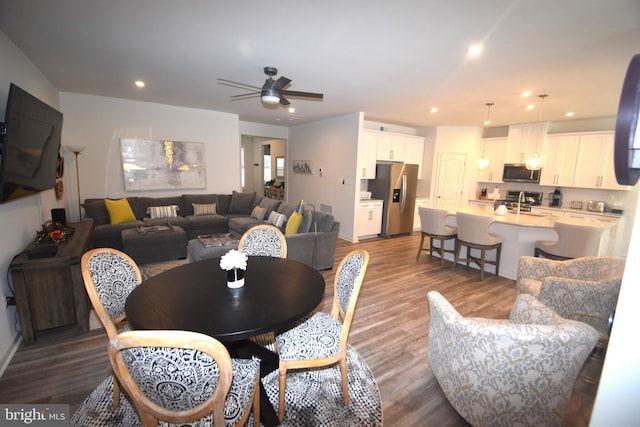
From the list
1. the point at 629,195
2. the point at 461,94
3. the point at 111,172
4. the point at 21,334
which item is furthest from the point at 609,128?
the point at 111,172

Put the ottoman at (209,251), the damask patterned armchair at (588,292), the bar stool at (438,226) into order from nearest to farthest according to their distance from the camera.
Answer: the damask patterned armchair at (588,292)
the ottoman at (209,251)
the bar stool at (438,226)

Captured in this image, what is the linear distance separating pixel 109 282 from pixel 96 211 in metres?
3.88

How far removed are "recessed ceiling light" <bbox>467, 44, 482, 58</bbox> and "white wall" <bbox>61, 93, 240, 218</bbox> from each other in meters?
4.99

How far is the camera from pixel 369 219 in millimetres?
6020

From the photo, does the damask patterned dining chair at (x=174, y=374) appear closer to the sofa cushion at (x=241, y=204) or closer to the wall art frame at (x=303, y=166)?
the sofa cushion at (x=241, y=204)

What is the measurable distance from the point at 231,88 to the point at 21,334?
11.9 ft

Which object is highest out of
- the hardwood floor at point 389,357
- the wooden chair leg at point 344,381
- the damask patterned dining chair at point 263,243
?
the damask patterned dining chair at point 263,243

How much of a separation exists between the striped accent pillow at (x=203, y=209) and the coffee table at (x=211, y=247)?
5.60 ft

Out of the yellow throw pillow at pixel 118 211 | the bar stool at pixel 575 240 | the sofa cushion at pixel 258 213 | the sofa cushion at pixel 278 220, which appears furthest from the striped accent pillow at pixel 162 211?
the bar stool at pixel 575 240

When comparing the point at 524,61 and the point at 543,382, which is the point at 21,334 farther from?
the point at 524,61

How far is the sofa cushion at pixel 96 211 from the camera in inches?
180

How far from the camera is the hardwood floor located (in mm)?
1774

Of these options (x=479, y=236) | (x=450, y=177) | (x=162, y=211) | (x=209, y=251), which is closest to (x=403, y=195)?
(x=450, y=177)

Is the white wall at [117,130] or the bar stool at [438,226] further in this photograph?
the white wall at [117,130]
